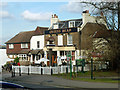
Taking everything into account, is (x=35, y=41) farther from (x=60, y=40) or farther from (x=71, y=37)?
(x=71, y=37)

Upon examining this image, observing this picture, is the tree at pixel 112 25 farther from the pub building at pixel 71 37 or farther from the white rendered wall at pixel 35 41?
the white rendered wall at pixel 35 41

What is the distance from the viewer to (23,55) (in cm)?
5253

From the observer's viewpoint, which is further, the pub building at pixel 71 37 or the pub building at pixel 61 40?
the pub building at pixel 71 37

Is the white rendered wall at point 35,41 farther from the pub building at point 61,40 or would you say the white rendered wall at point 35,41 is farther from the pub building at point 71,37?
the pub building at point 71,37

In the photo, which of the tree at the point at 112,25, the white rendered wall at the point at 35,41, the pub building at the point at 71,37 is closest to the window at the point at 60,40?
the pub building at the point at 71,37

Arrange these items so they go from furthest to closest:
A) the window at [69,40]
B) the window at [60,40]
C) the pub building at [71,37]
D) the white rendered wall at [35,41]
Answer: the white rendered wall at [35,41] < the window at [60,40] < the window at [69,40] < the pub building at [71,37]

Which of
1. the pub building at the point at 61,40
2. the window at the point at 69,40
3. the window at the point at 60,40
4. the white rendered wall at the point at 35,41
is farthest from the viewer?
the white rendered wall at the point at 35,41

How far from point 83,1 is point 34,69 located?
426 inches

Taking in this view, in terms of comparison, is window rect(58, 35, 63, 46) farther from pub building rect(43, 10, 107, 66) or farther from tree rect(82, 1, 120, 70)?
tree rect(82, 1, 120, 70)

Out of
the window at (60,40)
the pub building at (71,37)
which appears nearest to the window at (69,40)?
the pub building at (71,37)

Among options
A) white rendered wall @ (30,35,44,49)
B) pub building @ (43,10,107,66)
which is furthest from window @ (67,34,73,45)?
white rendered wall @ (30,35,44,49)

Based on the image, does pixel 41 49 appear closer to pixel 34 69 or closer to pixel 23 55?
pixel 23 55

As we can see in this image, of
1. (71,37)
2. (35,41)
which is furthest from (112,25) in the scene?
(35,41)

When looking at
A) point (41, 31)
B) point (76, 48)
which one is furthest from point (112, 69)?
point (41, 31)
